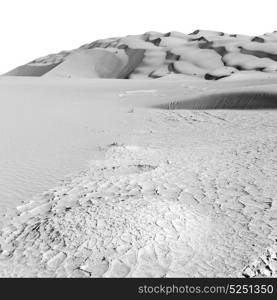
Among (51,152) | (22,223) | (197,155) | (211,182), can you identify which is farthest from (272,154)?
(22,223)

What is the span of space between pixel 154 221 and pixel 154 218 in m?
0.07

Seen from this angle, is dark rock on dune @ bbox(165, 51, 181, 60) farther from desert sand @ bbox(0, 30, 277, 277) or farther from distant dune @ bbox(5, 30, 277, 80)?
desert sand @ bbox(0, 30, 277, 277)

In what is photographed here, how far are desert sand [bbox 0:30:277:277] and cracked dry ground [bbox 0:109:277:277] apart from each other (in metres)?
0.01

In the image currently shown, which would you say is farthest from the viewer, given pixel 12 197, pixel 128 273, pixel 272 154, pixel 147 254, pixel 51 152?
pixel 51 152

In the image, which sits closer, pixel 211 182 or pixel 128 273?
pixel 128 273

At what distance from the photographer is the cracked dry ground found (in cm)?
339

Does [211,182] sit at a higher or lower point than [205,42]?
higher

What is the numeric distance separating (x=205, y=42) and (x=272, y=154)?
1883 inches

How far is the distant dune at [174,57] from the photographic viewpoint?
142 feet

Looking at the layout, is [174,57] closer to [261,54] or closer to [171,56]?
[171,56]

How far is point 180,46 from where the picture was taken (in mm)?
54156

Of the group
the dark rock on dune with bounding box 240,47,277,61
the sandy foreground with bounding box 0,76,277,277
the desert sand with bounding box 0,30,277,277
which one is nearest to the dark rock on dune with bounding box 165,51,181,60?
the dark rock on dune with bounding box 240,47,277,61

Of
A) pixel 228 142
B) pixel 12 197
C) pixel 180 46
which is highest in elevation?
pixel 12 197

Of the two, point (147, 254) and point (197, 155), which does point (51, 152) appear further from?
point (147, 254)
